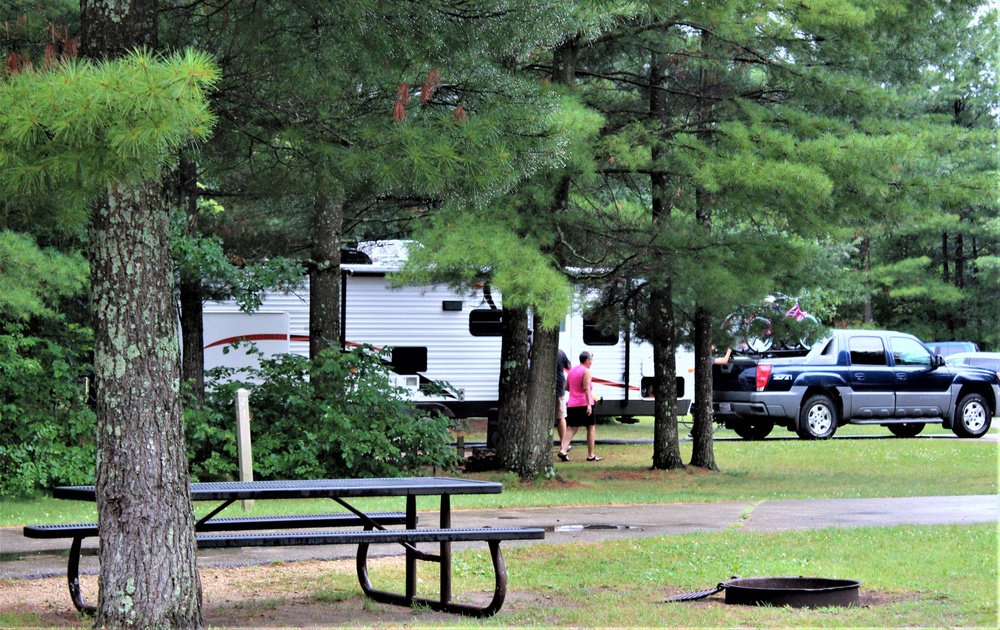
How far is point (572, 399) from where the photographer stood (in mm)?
18859

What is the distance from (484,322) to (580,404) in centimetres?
324

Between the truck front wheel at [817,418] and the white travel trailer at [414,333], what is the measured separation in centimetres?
334

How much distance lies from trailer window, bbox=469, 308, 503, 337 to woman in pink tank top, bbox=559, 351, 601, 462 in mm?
2589

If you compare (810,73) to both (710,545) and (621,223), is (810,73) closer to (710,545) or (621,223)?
(621,223)

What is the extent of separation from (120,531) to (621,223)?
369 inches

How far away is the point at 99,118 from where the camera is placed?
429cm

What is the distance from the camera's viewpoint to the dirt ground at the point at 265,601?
6.23m

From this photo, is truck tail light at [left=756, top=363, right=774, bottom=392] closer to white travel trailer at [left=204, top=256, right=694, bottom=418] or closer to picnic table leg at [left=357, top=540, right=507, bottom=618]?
white travel trailer at [left=204, top=256, right=694, bottom=418]

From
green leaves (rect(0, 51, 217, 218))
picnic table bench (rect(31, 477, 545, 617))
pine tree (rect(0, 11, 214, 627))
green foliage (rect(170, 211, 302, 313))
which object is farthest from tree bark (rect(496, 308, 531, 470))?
green leaves (rect(0, 51, 217, 218))

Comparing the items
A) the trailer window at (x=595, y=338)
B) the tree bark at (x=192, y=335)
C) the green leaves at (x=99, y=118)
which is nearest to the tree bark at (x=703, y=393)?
the trailer window at (x=595, y=338)

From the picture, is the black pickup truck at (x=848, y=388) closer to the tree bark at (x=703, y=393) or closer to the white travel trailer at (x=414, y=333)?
the white travel trailer at (x=414, y=333)

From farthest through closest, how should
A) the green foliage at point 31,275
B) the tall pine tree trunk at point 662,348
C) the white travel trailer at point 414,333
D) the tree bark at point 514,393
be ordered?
1. the white travel trailer at point 414,333
2. the tall pine tree trunk at point 662,348
3. the tree bark at point 514,393
4. the green foliage at point 31,275

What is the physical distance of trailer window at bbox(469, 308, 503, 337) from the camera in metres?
21.2

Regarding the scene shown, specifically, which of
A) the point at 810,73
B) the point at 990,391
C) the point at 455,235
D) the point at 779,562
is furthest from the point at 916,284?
the point at 779,562
